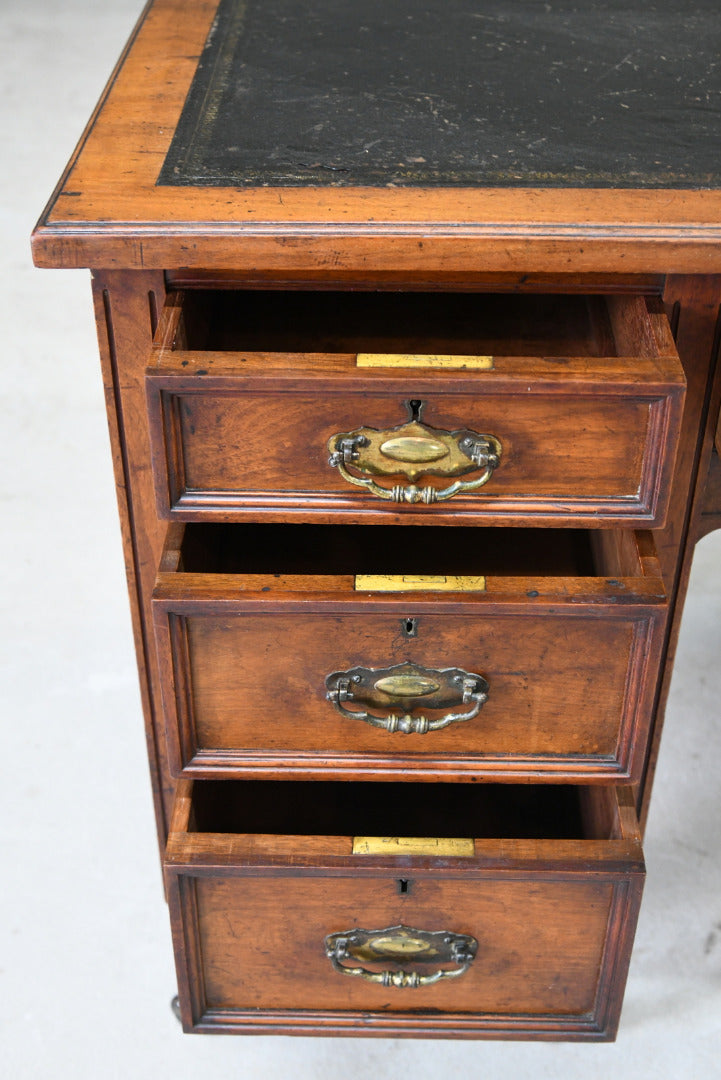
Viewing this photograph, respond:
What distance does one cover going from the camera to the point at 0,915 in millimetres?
1265

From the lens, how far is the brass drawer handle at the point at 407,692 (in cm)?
98

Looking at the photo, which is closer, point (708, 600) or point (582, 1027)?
point (582, 1027)

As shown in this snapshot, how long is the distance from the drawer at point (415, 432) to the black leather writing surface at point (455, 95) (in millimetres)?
120

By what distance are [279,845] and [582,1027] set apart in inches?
12.1

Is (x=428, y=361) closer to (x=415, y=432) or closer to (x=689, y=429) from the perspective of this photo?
(x=415, y=432)

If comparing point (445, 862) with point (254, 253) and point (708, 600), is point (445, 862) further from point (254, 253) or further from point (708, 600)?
point (708, 600)

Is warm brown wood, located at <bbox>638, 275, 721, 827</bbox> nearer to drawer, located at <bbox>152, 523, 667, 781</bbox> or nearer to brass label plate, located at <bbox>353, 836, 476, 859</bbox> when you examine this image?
drawer, located at <bbox>152, 523, 667, 781</bbox>

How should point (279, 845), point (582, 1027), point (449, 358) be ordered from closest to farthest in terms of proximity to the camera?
point (449, 358), point (279, 845), point (582, 1027)

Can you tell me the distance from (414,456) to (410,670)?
0.16m

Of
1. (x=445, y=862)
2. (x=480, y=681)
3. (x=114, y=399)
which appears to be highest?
(x=114, y=399)

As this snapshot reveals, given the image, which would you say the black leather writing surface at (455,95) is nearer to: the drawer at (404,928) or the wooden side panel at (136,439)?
the wooden side panel at (136,439)

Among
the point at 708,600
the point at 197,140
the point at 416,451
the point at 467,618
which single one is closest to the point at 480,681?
the point at 467,618

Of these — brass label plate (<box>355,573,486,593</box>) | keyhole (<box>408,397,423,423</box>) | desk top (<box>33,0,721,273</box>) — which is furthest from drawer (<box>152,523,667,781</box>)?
desk top (<box>33,0,721,273</box>)

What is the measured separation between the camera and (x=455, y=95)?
110cm
